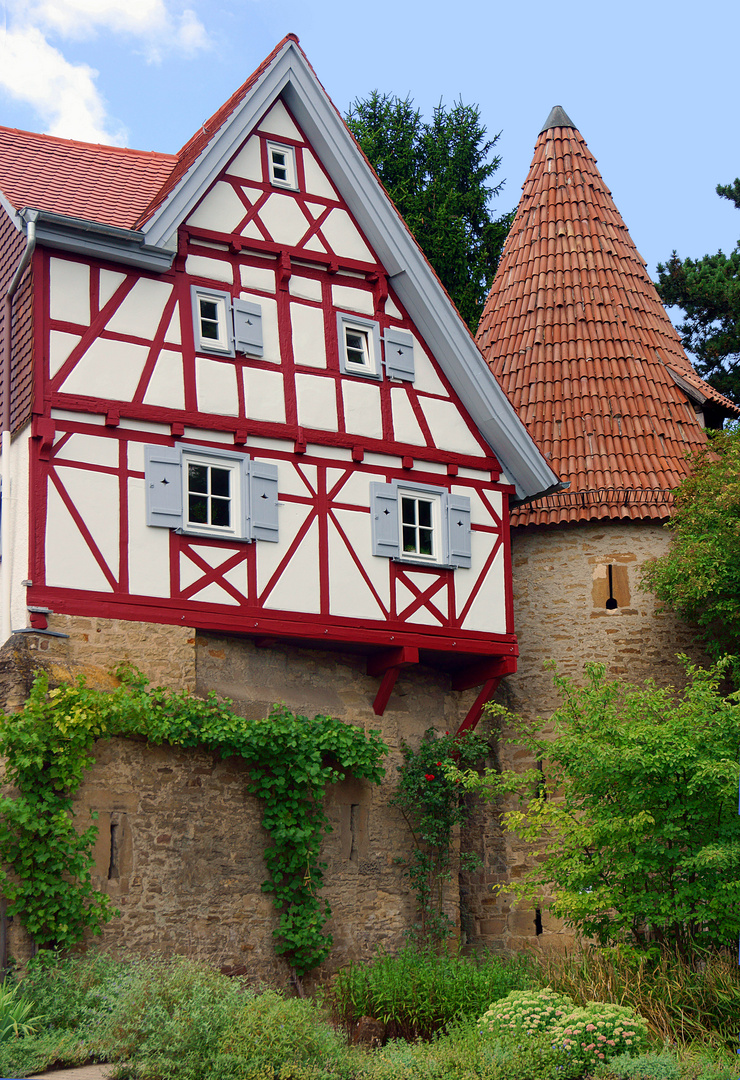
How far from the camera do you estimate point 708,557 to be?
60.8 ft

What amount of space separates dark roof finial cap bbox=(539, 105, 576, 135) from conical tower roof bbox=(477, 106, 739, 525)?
0.10ft

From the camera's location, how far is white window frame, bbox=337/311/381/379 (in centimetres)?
1844

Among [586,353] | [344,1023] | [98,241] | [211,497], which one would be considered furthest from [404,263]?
[344,1023]

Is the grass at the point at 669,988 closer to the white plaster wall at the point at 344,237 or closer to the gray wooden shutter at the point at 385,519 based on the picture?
the gray wooden shutter at the point at 385,519

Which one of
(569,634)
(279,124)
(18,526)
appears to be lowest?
(569,634)

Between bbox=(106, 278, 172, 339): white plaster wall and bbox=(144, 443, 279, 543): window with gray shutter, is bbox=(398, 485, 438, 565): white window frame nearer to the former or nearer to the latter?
bbox=(144, 443, 279, 543): window with gray shutter

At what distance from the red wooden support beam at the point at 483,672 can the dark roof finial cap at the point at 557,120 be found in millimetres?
10344

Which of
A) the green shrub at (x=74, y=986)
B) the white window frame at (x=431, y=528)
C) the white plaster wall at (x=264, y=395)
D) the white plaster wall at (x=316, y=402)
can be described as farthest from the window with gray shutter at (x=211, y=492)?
the green shrub at (x=74, y=986)

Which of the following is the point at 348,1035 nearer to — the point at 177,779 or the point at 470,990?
the point at 470,990

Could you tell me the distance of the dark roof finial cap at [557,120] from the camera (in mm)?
23812

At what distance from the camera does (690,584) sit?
730 inches

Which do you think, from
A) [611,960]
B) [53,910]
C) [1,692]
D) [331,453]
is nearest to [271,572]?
[331,453]

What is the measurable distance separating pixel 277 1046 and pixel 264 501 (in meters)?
7.37

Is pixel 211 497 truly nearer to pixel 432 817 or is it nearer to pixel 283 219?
pixel 283 219
